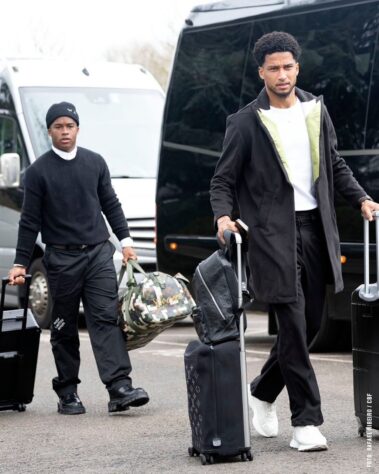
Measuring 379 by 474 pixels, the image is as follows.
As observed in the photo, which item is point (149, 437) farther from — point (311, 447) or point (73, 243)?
point (73, 243)

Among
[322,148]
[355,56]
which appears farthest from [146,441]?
[355,56]

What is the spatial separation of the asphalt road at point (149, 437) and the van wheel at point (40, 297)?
416 cm

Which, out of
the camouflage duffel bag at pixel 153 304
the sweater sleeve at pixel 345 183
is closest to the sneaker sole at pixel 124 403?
the camouflage duffel bag at pixel 153 304

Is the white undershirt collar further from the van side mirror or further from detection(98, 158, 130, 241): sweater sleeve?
the van side mirror

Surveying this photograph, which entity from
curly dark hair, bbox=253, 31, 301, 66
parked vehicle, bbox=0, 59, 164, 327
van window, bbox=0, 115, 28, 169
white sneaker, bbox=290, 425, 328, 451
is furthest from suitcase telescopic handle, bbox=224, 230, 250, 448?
van window, bbox=0, 115, 28, 169

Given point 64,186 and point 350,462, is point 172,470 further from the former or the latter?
point 64,186

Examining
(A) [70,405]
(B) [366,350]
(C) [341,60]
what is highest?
(C) [341,60]

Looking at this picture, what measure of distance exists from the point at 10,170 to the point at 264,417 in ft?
27.2

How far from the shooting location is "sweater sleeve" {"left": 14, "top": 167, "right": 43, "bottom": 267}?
8547mm

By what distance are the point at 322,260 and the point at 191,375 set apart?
2.66 ft

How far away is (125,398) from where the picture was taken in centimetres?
841

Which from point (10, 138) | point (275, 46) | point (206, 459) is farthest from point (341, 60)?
point (10, 138)

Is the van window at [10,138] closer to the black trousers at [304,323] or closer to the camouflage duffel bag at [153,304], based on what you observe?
the camouflage duffel bag at [153,304]

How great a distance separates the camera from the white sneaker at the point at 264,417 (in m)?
7.16
